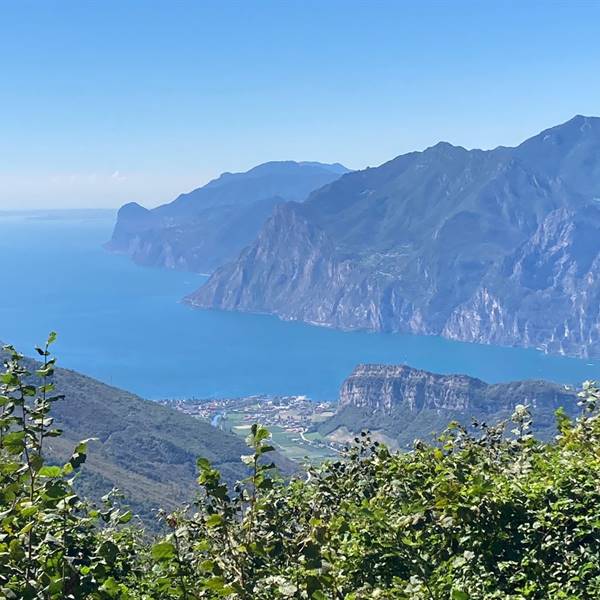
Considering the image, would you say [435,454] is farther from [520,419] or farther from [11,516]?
[11,516]

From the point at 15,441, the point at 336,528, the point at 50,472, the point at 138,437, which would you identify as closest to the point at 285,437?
the point at 138,437

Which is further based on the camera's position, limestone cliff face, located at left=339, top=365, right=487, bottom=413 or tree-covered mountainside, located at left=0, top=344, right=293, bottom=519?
limestone cliff face, located at left=339, top=365, right=487, bottom=413

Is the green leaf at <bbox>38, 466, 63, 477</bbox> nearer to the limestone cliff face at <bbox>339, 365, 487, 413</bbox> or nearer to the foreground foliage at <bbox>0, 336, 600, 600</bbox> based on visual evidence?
the foreground foliage at <bbox>0, 336, 600, 600</bbox>

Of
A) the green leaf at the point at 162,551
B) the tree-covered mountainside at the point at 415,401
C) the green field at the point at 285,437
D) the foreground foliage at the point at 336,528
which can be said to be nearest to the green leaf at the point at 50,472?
the foreground foliage at the point at 336,528

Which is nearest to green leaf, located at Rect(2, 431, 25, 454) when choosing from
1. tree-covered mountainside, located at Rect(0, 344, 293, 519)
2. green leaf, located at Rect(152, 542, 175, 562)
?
green leaf, located at Rect(152, 542, 175, 562)

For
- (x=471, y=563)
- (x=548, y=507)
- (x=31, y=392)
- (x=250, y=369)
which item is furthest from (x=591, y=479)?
(x=250, y=369)

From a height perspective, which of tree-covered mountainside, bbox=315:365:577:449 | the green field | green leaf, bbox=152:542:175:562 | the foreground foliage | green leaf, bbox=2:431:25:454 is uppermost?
green leaf, bbox=2:431:25:454

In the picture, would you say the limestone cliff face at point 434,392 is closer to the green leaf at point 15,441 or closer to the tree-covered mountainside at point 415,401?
the tree-covered mountainside at point 415,401
